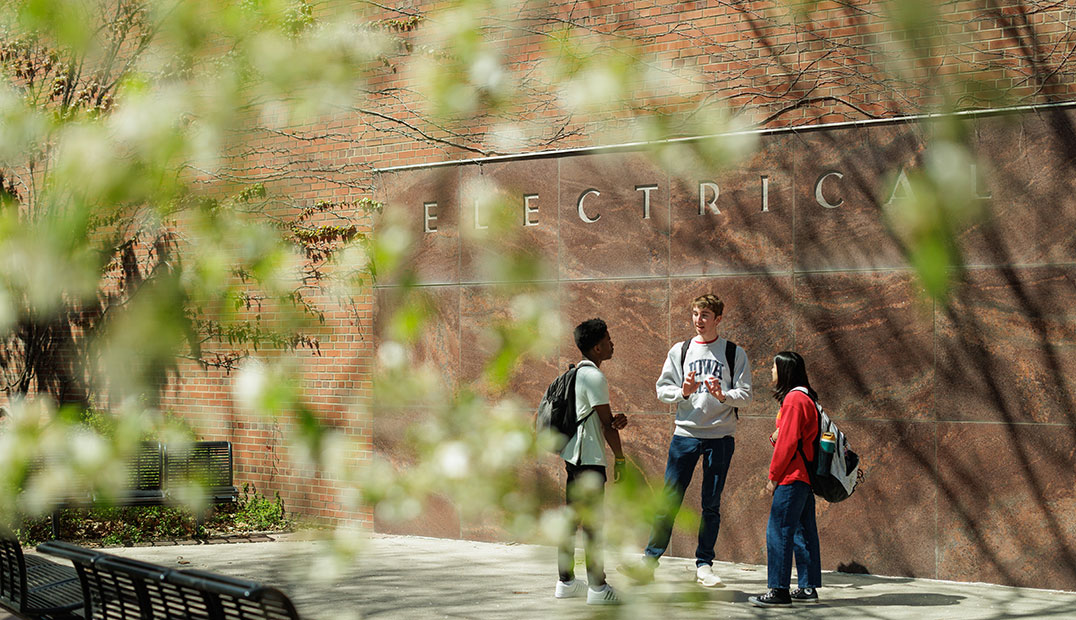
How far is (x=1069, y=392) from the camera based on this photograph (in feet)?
25.6

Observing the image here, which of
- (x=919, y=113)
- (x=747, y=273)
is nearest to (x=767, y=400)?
(x=747, y=273)

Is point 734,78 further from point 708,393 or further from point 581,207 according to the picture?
point 708,393

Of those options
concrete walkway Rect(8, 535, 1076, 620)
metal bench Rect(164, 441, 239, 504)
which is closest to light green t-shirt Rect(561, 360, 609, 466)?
concrete walkway Rect(8, 535, 1076, 620)

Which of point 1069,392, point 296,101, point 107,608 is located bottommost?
point 107,608

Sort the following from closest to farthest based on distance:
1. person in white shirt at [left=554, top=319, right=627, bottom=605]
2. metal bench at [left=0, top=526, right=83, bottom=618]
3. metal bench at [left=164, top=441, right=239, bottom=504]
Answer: metal bench at [left=0, top=526, right=83, bottom=618] < person in white shirt at [left=554, top=319, right=627, bottom=605] < metal bench at [left=164, top=441, right=239, bottom=504]

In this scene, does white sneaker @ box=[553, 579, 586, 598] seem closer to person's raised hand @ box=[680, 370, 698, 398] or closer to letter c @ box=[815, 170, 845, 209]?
person's raised hand @ box=[680, 370, 698, 398]

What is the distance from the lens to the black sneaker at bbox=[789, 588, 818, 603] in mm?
7402

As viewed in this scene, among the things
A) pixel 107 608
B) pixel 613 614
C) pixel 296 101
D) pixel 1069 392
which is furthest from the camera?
pixel 1069 392

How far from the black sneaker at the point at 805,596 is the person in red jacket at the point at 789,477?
12 cm

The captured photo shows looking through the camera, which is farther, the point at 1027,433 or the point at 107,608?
the point at 1027,433

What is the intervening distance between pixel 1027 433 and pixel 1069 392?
381 millimetres

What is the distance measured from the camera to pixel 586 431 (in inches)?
269

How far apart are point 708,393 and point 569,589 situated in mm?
1515

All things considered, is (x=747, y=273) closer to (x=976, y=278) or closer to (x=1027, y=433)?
(x=976, y=278)
